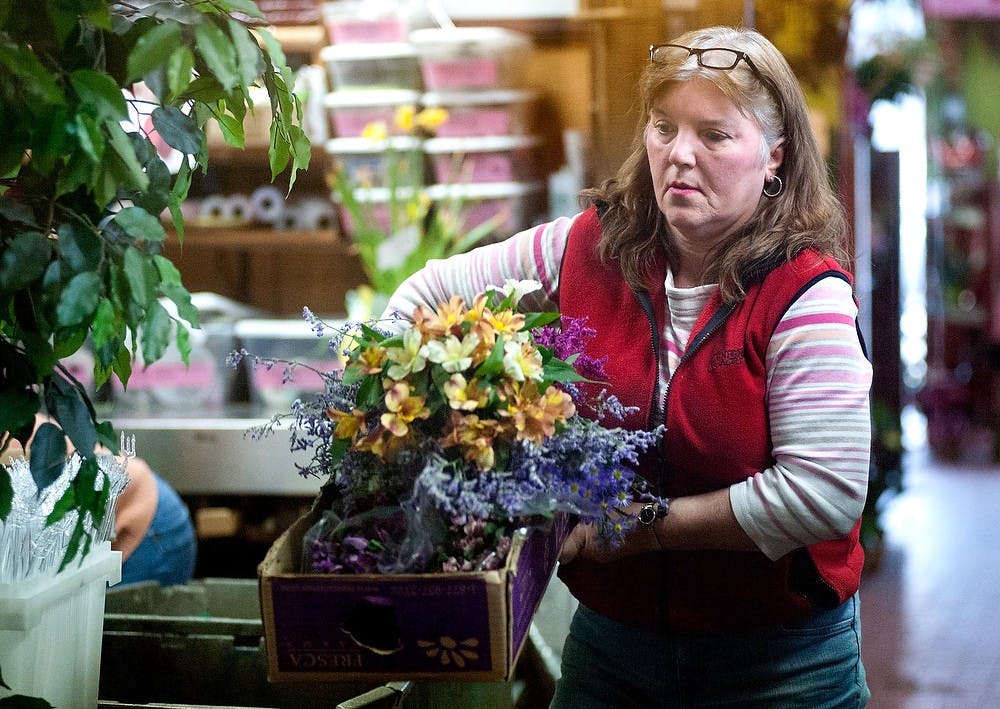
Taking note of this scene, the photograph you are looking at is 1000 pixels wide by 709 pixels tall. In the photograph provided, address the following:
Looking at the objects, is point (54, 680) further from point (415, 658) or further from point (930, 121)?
point (930, 121)

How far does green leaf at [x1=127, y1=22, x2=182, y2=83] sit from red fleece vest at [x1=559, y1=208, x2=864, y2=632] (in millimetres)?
699

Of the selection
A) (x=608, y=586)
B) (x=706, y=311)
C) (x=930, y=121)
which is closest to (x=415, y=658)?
(x=608, y=586)

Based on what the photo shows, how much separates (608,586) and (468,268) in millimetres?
499

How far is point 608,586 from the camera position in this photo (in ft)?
5.28

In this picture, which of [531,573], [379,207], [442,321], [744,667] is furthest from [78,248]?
[379,207]

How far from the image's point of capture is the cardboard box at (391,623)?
3.95ft

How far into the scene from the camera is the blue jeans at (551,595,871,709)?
1.56 metres

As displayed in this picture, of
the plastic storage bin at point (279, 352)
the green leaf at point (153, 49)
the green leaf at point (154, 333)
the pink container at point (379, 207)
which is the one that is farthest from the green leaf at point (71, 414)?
the pink container at point (379, 207)

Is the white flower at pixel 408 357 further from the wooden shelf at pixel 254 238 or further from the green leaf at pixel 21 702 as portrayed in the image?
the wooden shelf at pixel 254 238

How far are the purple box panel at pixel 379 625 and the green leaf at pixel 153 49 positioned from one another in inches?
20.9

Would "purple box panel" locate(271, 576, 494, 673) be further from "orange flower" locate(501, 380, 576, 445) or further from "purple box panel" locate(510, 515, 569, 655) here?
"orange flower" locate(501, 380, 576, 445)

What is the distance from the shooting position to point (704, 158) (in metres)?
1.50

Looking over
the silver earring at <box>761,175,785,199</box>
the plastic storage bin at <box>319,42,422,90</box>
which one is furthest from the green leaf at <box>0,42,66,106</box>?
the plastic storage bin at <box>319,42,422,90</box>

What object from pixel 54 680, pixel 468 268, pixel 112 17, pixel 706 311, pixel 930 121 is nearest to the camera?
pixel 112 17
